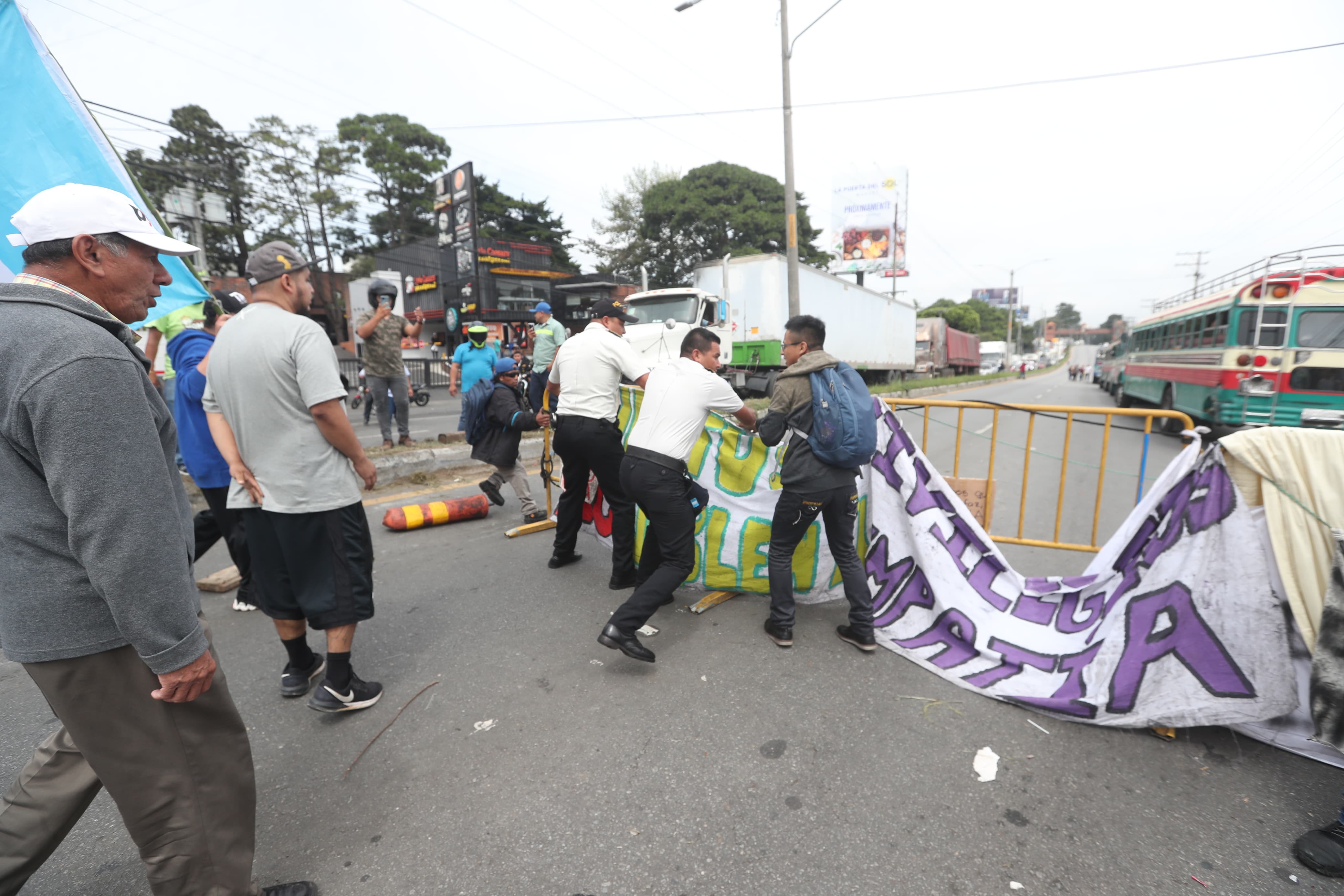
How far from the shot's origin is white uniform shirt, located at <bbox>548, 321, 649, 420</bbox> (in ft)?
12.8

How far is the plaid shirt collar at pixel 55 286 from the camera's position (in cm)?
141

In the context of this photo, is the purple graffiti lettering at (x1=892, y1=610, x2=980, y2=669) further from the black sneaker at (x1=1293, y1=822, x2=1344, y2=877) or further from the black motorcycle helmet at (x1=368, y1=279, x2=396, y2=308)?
the black motorcycle helmet at (x1=368, y1=279, x2=396, y2=308)

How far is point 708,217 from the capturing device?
38125 millimetres

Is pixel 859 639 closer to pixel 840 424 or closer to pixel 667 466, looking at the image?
pixel 840 424

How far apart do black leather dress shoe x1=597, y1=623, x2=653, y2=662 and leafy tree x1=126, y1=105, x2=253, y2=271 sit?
25.1 metres

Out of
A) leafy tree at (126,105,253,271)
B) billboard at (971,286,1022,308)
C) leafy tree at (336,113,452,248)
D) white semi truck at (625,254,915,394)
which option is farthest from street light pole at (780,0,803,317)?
billboard at (971,286,1022,308)

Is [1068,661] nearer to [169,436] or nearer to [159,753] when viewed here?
[159,753]

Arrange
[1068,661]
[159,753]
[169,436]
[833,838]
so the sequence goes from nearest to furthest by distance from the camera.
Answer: [159,753] < [169,436] < [833,838] < [1068,661]

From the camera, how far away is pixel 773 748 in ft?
8.45

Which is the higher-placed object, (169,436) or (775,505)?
(169,436)

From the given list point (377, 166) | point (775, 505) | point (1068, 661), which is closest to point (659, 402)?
point (775, 505)

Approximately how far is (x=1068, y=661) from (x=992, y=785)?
0.92m

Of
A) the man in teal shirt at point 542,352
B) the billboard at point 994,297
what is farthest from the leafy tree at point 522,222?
the billboard at point 994,297

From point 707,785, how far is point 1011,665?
5.62 feet
